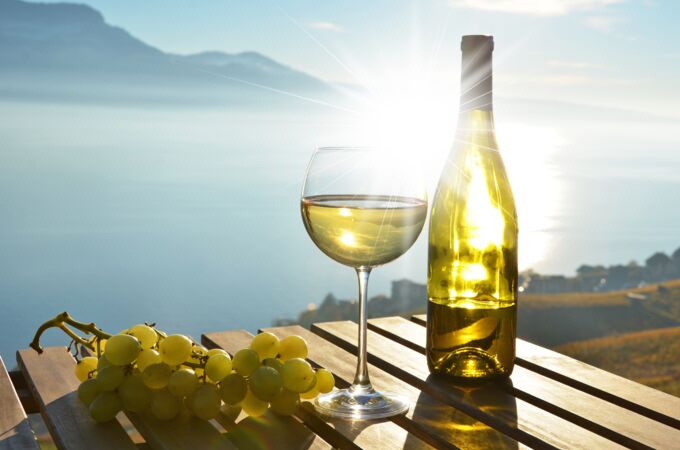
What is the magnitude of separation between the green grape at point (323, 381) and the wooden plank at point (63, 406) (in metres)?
0.27

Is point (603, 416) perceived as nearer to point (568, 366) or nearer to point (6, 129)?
point (568, 366)

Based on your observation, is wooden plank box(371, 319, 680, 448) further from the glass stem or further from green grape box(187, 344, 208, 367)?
green grape box(187, 344, 208, 367)

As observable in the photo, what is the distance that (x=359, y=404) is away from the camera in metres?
1.03

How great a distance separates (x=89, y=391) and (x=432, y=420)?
1.48ft

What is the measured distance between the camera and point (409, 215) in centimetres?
103

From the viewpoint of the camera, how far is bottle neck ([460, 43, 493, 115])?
114 centimetres

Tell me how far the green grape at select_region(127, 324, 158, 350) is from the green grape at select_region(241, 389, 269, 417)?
176 mm

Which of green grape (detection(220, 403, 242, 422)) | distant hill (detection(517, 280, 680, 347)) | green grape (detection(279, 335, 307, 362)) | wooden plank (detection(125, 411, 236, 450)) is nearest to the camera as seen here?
wooden plank (detection(125, 411, 236, 450))

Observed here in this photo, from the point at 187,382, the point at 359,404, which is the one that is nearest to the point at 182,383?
the point at 187,382

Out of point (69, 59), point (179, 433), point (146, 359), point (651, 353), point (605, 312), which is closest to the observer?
point (179, 433)

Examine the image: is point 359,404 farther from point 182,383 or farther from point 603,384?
point 603,384

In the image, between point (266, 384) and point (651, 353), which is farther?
point (651, 353)

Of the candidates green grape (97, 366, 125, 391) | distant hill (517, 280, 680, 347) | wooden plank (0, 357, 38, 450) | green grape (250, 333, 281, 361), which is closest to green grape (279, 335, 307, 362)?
green grape (250, 333, 281, 361)

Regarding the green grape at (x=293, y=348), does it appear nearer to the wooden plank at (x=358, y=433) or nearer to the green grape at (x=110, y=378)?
the wooden plank at (x=358, y=433)
